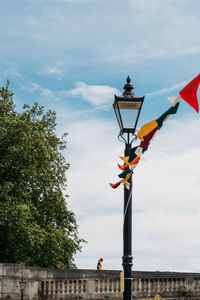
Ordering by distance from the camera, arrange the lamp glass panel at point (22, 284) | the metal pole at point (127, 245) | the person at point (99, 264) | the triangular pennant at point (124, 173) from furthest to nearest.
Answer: the person at point (99, 264)
the lamp glass panel at point (22, 284)
the triangular pennant at point (124, 173)
the metal pole at point (127, 245)

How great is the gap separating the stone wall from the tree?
8.81m

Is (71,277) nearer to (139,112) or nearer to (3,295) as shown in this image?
(3,295)

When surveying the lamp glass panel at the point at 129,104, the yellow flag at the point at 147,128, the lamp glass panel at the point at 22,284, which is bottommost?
the lamp glass panel at the point at 22,284

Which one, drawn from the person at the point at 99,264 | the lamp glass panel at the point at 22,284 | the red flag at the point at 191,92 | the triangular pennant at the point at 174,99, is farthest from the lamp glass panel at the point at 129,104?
the person at the point at 99,264

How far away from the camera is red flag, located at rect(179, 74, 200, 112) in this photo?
832cm

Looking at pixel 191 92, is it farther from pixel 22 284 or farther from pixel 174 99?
pixel 22 284

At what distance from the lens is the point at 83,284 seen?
69.7 ft

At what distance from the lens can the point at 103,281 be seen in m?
21.4

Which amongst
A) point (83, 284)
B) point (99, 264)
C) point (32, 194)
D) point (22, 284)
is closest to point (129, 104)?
point (22, 284)

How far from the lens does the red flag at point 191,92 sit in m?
8.32

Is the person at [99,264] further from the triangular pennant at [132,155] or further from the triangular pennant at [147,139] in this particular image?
the triangular pennant at [147,139]

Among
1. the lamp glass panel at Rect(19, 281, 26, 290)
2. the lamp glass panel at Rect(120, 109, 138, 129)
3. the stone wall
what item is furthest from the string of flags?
the stone wall

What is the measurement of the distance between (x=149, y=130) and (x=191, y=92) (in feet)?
4.60

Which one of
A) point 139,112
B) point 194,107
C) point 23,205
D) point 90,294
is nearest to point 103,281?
point 90,294
